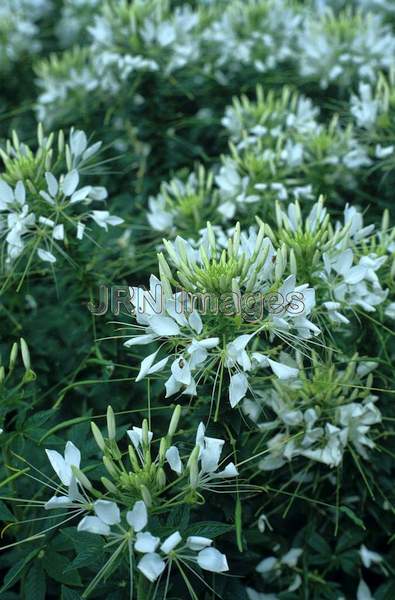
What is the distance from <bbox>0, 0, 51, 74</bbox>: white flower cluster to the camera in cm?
327

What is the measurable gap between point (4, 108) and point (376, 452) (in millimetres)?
2120

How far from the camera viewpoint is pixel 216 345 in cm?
131

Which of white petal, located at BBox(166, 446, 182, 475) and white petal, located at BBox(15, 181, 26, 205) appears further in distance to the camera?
white petal, located at BBox(15, 181, 26, 205)

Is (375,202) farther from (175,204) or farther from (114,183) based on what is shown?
(114,183)

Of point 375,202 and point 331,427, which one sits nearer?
point 331,427

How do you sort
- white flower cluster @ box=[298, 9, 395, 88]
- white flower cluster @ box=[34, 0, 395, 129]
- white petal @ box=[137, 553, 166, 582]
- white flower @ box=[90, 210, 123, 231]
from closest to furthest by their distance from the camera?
white petal @ box=[137, 553, 166, 582] → white flower @ box=[90, 210, 123, 231] → white flower cluster @ box=[34, 0, 395, 129] → white flower cluster @ box=[298, 9, 395, 88]

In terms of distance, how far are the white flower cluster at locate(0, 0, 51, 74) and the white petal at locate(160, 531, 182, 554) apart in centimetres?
260

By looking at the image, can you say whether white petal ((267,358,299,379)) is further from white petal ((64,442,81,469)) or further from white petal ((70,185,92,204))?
white petal ((70,185,92,204))

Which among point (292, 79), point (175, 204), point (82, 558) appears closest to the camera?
point (82, 558)

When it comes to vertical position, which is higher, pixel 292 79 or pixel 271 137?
pixel 292 79

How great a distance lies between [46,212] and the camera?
1769 mm

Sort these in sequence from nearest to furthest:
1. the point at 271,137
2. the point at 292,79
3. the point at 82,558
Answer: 1. the point at 82,558
2. the point at 271,137
3. the point at 292,79

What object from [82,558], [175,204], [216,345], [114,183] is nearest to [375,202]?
[175,204]

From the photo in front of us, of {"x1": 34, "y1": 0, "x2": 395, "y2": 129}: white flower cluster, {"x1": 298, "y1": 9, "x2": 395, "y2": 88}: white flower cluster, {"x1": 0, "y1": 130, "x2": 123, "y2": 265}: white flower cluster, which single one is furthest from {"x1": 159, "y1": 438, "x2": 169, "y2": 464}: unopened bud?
{"x1": 298, "y1": 9, "x2": 395, "y2": 88}: white flower cluster
